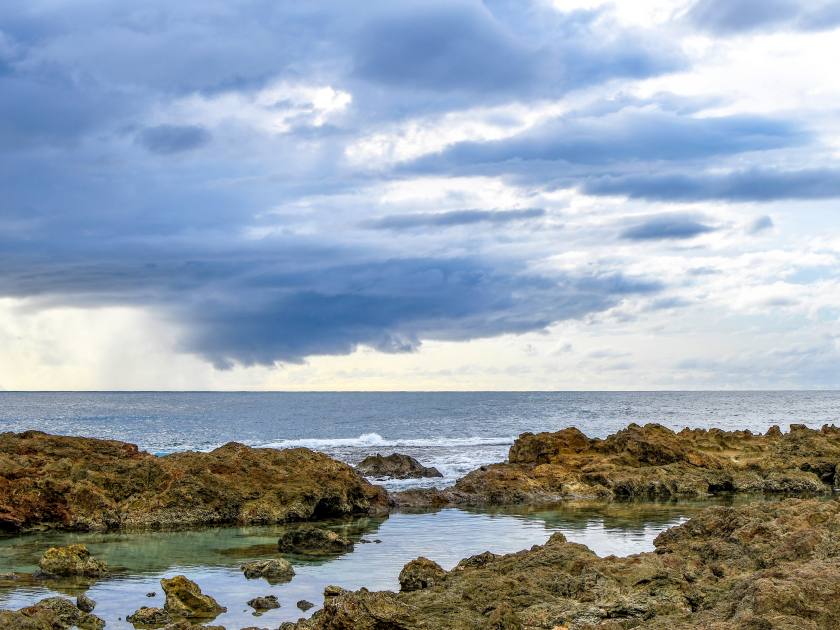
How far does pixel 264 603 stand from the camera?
53.2ft

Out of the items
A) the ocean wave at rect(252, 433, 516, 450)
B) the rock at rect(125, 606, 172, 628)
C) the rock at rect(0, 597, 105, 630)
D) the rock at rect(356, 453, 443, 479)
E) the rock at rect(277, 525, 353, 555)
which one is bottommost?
the ocean wave at rect(252, 433, 516, 450)

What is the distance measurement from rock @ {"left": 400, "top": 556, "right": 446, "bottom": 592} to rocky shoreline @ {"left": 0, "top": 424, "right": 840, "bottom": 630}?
1.6 inches

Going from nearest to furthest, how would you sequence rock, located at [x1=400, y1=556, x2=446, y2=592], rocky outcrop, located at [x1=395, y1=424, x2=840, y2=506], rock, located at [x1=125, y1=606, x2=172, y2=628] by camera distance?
rock, located at [x1=125, y1=606, x2=172, y2=628]
rock, located at [x1=400, y1=556, x2=446, y2=592]
rocky outcrop, located at [x1=395, y1=424, x2=840, y2=506]

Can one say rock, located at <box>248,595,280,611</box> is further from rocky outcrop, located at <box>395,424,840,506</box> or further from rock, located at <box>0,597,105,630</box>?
rocky outcrop, located at <box>395,424,840,506</box>

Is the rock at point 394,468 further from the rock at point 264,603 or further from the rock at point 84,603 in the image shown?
the rock at point 84,603

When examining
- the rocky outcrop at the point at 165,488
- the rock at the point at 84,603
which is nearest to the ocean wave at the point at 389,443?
the rocky outcrop at the point at 165,488

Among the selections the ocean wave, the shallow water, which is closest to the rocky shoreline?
the shallow water

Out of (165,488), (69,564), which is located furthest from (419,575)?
(165,488)

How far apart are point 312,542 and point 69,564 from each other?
6.23 metres

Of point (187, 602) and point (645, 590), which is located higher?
point (645, 590)

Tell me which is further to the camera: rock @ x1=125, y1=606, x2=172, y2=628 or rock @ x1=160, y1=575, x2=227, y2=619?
rock @ x1=160, y1=575, x2=227, y2=619

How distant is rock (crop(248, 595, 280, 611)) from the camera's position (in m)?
16.1

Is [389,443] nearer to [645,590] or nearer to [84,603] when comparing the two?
[84,603]

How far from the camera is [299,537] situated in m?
22.8
